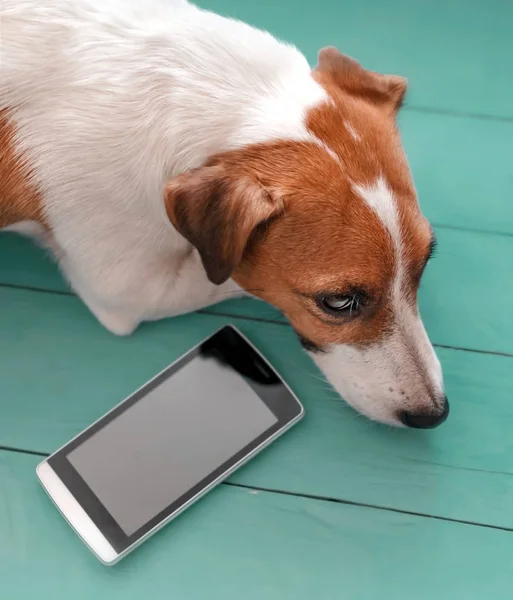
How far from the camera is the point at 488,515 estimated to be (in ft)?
4.46

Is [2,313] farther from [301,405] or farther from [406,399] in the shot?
[406,399]

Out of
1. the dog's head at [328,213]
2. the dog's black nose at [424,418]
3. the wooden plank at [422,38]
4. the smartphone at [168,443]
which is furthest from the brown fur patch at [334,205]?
the wooden plank at [422,38]

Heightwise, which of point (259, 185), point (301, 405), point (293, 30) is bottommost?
point (301, 405)

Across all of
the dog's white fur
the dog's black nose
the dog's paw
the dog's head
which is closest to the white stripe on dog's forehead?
the dog's head

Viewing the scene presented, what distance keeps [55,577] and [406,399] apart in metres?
0.75

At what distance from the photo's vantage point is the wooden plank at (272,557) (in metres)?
1.33

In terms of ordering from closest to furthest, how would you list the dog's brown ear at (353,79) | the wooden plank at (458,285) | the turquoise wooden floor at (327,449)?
the dog's brown ear at (353,79), the turquoise wooden floor at (327,449), the wooden plank at (458,285)

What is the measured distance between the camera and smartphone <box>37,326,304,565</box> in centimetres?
134

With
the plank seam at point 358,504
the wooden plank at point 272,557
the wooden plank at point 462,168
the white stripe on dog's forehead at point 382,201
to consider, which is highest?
the white stripe on dog's forehead at point 382,201

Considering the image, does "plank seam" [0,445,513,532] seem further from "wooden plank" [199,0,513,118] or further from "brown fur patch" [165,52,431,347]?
"wooden plank" [199,0,513,118]

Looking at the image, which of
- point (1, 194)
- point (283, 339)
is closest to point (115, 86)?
point (1, 194)

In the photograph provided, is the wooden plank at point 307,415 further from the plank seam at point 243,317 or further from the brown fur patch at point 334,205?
the brown fur patch at point 334,205

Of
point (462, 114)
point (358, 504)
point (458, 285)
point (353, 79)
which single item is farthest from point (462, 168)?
point (358, 504)

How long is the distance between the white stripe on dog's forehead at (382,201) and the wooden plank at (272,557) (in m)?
0.63
